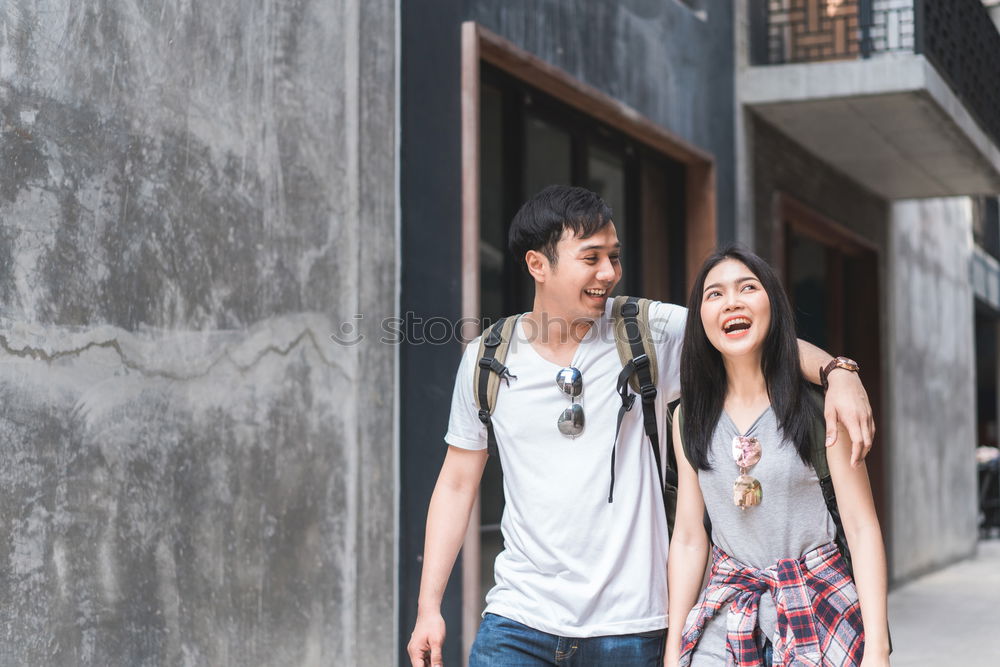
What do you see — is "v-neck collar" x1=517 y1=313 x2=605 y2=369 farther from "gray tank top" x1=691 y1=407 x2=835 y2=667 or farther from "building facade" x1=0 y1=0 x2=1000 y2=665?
"building facade" x1=0 y1=0 x2=1000 y2=665

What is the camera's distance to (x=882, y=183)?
14.7m

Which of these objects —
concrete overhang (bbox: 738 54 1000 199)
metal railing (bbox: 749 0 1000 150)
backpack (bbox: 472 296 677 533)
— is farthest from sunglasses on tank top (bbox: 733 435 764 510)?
metal railing (bbox: 749 0 1000 150)

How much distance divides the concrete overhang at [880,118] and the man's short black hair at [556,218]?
761 centimetres

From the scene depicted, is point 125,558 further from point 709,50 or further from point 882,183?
point 882,183

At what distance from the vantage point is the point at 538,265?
3.78 m

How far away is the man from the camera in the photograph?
347 centimetres

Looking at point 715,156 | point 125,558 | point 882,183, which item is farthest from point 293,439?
point 882,183

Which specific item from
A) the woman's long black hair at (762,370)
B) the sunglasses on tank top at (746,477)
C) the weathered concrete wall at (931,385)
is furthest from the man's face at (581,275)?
the weathered concrete wall at (931,385)

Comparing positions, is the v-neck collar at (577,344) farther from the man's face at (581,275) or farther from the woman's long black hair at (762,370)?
the woman's long black hair at (762,370)

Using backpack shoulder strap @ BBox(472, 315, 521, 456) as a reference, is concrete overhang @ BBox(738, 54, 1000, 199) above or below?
above

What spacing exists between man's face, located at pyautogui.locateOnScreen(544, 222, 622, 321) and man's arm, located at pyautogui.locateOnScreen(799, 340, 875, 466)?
2.34ft

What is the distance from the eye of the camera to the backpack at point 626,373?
3.58m

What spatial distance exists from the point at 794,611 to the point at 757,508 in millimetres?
269

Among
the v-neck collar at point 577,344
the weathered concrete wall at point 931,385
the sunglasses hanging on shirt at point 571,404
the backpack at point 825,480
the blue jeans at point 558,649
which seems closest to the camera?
the backpack at point 825,480
